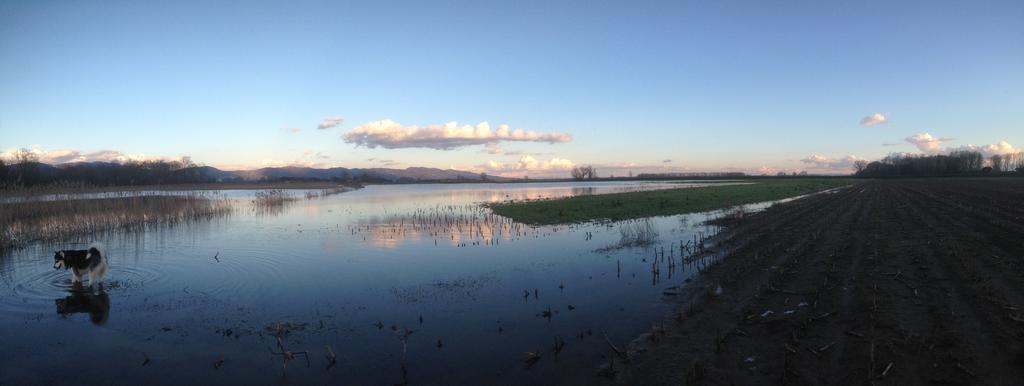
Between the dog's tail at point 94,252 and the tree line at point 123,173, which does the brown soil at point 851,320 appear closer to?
the dog's tail at point 94,252

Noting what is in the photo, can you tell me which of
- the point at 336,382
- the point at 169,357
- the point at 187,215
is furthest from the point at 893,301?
the point at 187,215

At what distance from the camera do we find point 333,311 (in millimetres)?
10203

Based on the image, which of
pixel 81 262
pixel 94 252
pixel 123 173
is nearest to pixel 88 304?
pixel 81 262

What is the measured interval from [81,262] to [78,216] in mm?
17916

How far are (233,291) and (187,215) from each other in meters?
24.7

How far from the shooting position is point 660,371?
6.43 metres

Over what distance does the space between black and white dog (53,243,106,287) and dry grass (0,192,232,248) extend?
35.4 ft

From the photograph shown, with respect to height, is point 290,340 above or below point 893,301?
Answer: below

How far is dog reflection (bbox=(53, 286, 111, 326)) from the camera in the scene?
10.1m

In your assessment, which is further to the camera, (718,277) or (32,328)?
(718,277)

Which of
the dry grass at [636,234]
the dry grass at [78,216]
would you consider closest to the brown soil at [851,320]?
the dry grass at [636,234]

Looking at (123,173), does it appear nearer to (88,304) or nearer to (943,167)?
(88,304)

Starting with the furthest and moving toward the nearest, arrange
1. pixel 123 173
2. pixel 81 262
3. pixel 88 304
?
1. pixel 123 173
2. pixel 81 262
3. pixel 88 304

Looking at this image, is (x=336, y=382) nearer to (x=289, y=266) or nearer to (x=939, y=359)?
(x=939, y=359)
